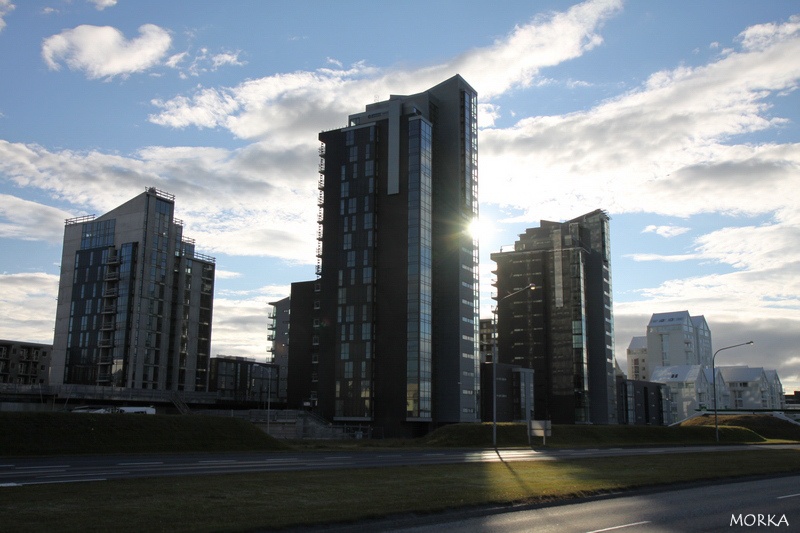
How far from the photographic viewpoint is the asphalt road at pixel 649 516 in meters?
17.2

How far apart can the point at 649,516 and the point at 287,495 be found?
34.5ft

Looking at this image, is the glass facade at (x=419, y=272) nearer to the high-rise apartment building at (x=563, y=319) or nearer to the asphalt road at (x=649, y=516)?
the high-rise apartment building at (x=563, y=319)

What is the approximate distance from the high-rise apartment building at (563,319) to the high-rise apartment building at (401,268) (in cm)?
3985

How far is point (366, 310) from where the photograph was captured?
373 feet

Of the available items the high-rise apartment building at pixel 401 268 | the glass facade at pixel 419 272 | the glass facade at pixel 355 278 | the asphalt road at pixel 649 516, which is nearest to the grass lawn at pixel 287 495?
the asphalt road at pixel 649 516

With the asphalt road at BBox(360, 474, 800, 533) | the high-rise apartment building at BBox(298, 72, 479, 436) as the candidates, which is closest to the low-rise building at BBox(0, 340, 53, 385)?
the high-rise apartment building at BBox(298, 72, 479, 436)

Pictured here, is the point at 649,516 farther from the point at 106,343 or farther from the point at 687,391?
the point at 687,391

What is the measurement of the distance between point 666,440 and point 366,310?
47.7 m

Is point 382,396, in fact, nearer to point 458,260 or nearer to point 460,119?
point 458,260

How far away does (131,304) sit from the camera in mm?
119312

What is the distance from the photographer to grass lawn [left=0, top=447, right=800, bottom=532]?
1672 centimetres

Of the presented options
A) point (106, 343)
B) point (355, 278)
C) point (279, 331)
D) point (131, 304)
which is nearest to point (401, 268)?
point (355, 278)

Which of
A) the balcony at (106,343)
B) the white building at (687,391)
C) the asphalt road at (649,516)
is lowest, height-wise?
the asphalt road at (649,516)

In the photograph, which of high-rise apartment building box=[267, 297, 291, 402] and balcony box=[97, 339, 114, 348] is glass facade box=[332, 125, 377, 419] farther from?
high-rise apartment building box=[267, 297, 291, 402]
